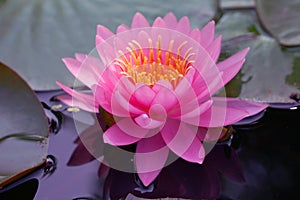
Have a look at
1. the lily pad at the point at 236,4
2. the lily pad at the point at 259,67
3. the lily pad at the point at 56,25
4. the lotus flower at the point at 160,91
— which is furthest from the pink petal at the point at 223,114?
the lily pad at the point at 236,4

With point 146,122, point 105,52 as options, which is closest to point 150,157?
point 146,122

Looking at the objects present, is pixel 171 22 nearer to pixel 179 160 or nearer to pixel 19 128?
pixel 179 160

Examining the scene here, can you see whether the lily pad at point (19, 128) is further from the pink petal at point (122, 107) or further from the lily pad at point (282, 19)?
the lily pad at point (282, 19)

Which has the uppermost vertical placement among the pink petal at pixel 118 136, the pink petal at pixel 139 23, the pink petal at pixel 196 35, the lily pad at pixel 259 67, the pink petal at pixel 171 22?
the pink petal at pixel 139 23

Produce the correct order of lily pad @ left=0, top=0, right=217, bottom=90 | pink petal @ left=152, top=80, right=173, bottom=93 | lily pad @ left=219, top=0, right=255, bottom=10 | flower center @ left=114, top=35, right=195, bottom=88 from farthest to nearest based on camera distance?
lily pad @ left=219, top=0, right=255, bottom=10 < lily pad @ left=0, top=0, right=217, bottom=90 < flower center @ left=114, top=35, right=195, bottom=88 < pink petal @ left=152, top=80, right=173, bottom=93

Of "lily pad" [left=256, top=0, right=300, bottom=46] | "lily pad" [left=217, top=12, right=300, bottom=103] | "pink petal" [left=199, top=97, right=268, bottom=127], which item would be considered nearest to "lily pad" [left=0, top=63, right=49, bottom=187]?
"pink petal" [left=199, top=97, right=268, bottom=127]

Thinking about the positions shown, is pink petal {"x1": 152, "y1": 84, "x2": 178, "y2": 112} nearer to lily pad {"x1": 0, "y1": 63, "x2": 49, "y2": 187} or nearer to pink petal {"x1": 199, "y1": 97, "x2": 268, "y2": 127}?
pink petal {"x1": 199, "y1": 97, "x2": 268, "y2": 127}
